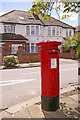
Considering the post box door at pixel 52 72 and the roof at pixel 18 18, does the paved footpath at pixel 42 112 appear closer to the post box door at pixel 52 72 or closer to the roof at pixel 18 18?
the post box door at pixel 52 72

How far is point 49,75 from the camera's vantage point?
3.37 m

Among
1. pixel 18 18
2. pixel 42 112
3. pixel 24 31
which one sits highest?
pixel 18 18

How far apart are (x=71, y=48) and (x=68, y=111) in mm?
22688

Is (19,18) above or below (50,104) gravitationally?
above

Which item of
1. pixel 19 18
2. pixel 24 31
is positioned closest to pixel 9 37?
pixel 24 31

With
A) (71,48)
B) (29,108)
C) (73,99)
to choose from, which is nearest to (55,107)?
(29,108)

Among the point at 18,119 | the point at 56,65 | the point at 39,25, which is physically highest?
the point at 39,25

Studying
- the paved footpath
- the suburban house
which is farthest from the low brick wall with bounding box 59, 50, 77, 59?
the paved footpath

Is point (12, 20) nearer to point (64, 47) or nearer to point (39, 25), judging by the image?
point (39, 25)

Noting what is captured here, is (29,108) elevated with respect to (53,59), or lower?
lower

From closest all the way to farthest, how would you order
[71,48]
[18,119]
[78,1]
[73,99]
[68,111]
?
[18,119], [68,111], [73,99], [78,1], [71,48]

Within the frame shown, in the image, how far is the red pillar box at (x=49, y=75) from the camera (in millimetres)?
3352

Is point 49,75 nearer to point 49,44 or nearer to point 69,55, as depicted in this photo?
point 49,44

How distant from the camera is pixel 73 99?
4.16 m
